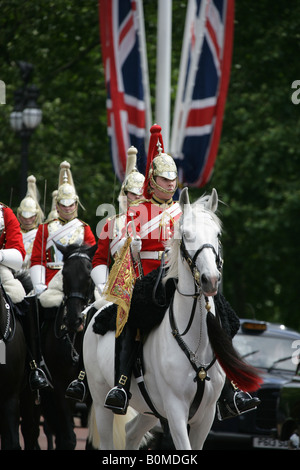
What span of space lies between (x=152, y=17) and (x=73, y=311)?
15503 mm

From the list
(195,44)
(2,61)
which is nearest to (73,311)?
(195,44)

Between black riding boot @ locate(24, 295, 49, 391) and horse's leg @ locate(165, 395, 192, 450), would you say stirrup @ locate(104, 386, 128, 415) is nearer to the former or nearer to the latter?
horse's leg @ locate(165, 395, 192, 450)

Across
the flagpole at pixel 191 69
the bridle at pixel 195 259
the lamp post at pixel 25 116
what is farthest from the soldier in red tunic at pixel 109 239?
the lamp post at pixel 25 116

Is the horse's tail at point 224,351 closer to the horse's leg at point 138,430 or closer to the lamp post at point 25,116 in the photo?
the horse's leg at point 138,430

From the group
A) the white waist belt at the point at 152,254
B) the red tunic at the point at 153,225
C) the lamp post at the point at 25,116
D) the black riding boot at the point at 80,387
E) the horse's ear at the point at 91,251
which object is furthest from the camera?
the lamp post at the point at 25,116

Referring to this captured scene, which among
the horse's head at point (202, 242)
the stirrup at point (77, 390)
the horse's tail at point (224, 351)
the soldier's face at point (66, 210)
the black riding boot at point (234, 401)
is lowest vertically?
the stirrup at point (77, 390)

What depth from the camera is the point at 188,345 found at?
7.81m

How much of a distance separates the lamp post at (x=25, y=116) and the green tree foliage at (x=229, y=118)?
3.62 meters

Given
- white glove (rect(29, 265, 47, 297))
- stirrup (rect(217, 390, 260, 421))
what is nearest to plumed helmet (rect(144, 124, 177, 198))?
stirrup (rect(217, 390, 260, 421))

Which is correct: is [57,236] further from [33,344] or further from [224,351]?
[224,351]

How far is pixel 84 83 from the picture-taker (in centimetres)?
2548

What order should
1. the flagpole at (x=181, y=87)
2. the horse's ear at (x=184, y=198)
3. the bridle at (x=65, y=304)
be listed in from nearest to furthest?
the horse's ear at (x=184, y=198), the bridle at (x=65, y=304), the flagpole at (x=181, y=87)

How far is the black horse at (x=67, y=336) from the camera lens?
10.6 metres

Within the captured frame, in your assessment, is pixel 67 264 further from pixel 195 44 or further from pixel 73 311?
pixel 195 44
